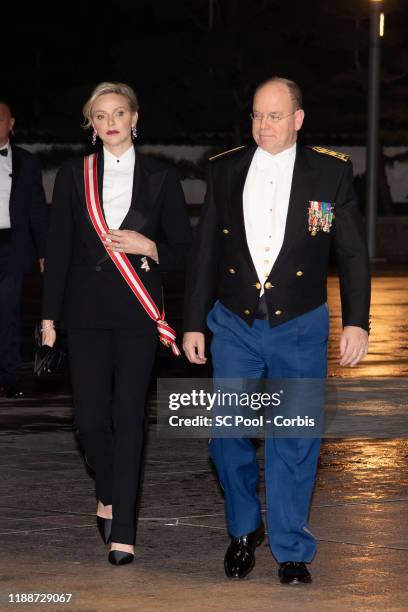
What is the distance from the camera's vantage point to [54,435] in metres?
10.4

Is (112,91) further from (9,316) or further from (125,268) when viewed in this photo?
(9,316)

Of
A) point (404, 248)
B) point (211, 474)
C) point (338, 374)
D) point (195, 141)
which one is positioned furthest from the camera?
point (195, 141)

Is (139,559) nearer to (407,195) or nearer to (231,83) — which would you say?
(231,83)

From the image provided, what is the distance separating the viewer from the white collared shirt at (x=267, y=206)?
677 cm

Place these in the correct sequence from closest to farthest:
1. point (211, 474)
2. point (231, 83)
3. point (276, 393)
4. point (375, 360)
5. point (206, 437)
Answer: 1. point (276, 393)
2. point (211, 474)
3. point (206, 437)
4. point (375, 360)
5. point (231, 83)

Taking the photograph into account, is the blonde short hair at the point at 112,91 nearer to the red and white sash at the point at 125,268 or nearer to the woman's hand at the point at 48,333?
the red and white sash at the point at 125,268

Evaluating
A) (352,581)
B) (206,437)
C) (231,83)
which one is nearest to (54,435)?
(206,437)

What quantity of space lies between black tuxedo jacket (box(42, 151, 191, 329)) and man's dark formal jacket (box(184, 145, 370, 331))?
315mm

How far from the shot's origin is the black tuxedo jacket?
7066 millimetres

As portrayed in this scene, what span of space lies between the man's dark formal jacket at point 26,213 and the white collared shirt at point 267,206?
5.02 metres

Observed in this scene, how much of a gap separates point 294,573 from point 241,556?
0.24 m

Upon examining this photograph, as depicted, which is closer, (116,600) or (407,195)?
(116,600)

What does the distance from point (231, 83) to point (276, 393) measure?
37825mm

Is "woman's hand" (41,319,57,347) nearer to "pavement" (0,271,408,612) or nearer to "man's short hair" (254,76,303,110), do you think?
"pavement" (0,271,408,612)
